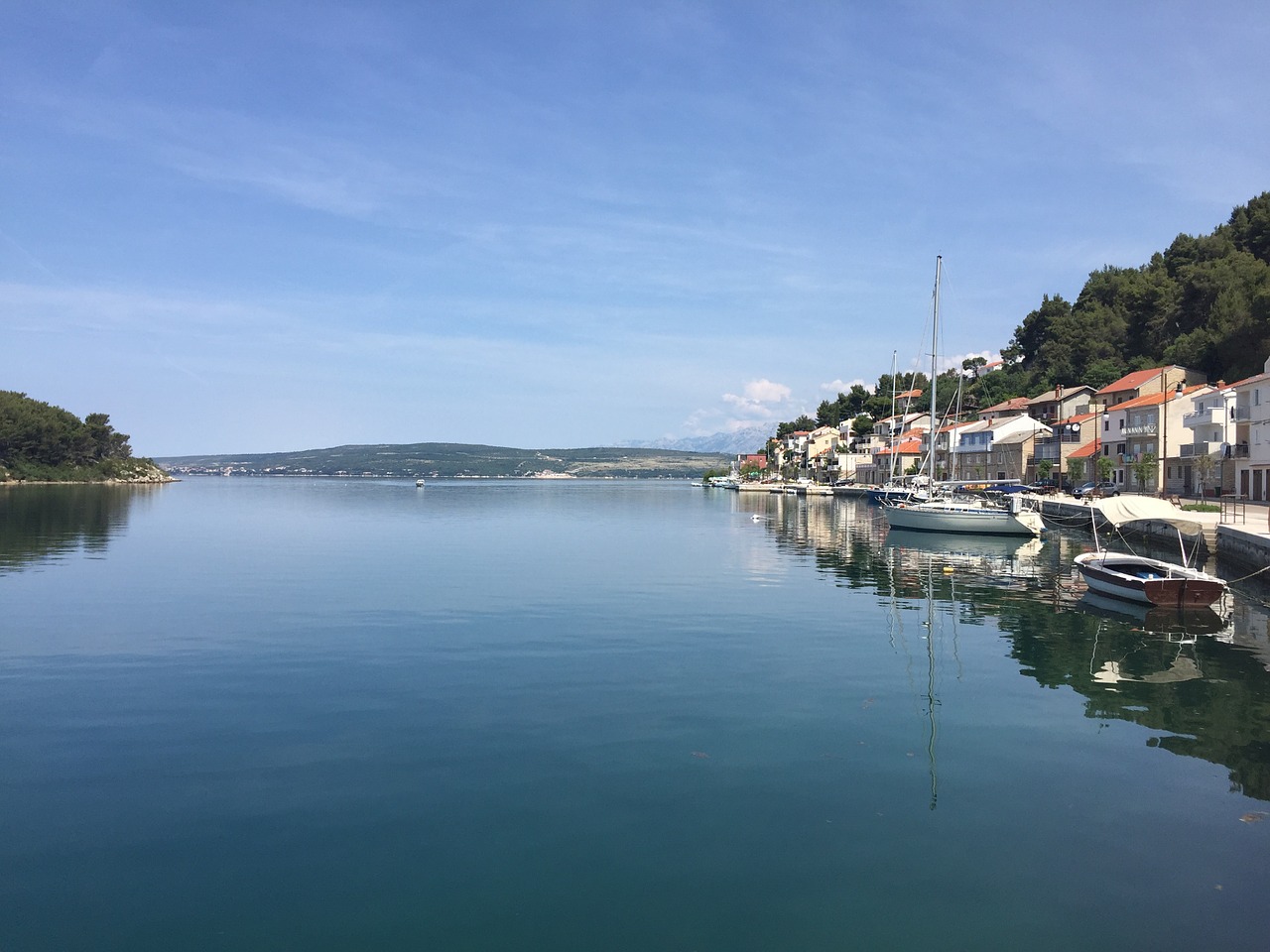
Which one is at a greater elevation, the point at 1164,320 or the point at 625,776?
the point at 1164,320

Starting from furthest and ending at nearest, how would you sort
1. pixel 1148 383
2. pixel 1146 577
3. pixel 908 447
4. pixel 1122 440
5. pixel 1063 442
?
pixel 908 447 < pixel 1063 442 < pixel 1148 383 < pixel 1122 440 < pixel 1146 577

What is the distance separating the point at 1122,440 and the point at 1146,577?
59.5 m

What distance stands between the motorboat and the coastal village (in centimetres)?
2806

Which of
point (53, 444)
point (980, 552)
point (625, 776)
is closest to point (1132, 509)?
point (980, 552)

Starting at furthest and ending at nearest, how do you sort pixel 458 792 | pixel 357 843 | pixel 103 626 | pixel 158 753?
pixel 103 626 → pixel 158 753 → pixel 458 792 → pixel 357 843

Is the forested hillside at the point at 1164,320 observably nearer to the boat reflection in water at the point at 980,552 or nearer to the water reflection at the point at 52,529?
the boat reflection in water at the point at 980,552

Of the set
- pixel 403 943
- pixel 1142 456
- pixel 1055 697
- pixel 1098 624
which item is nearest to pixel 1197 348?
pixel 1142 456

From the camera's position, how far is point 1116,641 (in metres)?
23.0

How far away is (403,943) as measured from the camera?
25.7ft

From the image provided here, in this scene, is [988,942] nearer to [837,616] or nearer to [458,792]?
[458,792]

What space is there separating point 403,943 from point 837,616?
1960 cm

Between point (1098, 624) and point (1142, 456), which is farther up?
point (1142, 456)

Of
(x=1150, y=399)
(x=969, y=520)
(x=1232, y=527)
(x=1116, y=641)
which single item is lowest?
(x=1116, y=641)

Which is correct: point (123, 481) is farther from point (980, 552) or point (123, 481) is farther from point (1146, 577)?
point (1146, 577)
